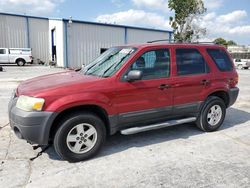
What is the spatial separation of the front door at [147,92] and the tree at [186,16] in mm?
34414

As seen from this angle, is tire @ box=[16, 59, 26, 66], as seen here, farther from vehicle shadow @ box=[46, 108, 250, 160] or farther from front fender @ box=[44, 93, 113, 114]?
front fender @ box=[44, 93, 113, 114]

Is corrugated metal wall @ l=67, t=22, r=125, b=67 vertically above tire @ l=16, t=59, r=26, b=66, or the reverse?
corrugated metal wall @ l=67, t=22, r=125, b=67

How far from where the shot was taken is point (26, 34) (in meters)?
30.7

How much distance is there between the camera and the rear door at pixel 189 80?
504cm

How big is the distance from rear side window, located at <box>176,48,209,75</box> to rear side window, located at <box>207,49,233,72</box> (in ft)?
1.14

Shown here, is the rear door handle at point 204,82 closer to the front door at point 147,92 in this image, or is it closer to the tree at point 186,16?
the front door at point 147,92

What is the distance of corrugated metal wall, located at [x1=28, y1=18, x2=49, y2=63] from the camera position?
31.2 meters

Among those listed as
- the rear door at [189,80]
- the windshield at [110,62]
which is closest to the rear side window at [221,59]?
the rear door at [189,80]

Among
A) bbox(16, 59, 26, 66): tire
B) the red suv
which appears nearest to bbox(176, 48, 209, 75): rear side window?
the red suv

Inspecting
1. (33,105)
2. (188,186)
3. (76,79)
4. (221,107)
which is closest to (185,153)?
(188,186)

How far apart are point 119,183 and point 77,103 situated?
51.2 inches

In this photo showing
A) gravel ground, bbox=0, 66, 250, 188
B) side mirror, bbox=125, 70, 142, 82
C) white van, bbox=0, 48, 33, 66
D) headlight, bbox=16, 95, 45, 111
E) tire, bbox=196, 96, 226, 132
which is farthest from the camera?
white van, bbox=0, 48, 33, 66

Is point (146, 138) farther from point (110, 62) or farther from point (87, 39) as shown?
point (87, 39)

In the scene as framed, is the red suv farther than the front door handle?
No
